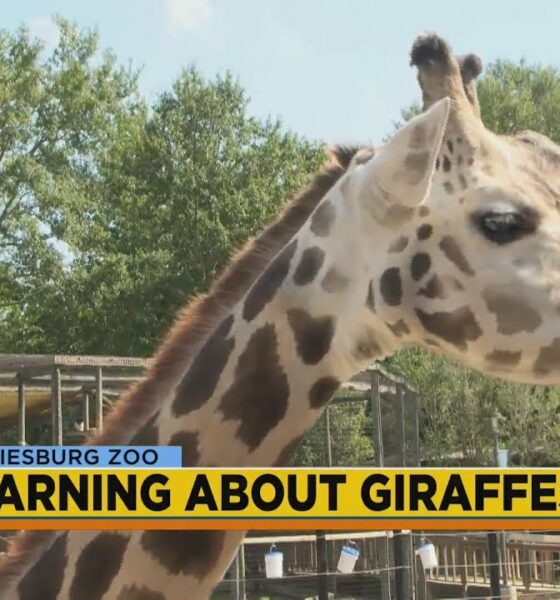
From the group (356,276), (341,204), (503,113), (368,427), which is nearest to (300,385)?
(356,276)

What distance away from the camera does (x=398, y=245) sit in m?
2.19

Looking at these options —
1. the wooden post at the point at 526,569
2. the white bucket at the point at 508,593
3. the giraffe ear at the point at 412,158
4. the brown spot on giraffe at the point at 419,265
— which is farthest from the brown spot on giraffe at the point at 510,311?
the wooden post at the point at 526,569

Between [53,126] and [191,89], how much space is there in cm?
358

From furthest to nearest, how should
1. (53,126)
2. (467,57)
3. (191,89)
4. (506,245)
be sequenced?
(53,126)
(191,89)
(467,57)
(506,245)

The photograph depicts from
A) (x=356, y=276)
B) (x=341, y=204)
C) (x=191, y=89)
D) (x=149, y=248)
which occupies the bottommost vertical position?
(x=356, y=276)

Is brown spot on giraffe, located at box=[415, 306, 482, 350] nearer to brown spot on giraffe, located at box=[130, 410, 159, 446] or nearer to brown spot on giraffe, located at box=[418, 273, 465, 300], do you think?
brown spot on giraffe, located at box=[418, 273, 465, 300]

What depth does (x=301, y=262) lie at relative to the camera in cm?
228

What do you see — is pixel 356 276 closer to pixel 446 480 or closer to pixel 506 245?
pixel 506 245

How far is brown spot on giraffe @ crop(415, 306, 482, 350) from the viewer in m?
2.14

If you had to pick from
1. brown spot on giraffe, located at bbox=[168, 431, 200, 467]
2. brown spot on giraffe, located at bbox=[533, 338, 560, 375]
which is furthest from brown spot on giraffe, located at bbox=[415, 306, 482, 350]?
brown spot on giraffe, located at bbox=[168, 431, 200, 467]

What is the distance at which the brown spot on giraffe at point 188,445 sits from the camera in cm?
221

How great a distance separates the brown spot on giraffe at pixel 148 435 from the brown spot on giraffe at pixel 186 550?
0.67ft

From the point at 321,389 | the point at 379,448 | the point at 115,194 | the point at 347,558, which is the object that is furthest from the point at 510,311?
the point at 115,194

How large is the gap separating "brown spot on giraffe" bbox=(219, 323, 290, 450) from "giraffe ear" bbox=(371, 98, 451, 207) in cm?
39
